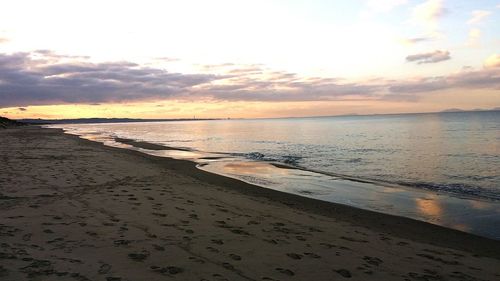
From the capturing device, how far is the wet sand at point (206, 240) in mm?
5227

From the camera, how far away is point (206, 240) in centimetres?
669

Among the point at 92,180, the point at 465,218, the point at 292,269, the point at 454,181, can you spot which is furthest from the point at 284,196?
the point at 454,181

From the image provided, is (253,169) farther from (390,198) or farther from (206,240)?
(206,240)

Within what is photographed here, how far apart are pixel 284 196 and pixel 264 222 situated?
4950 mm

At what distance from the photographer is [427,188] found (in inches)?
652

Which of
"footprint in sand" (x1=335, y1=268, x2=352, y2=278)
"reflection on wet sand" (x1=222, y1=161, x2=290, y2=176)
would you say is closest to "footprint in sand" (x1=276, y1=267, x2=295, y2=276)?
"footprint in sand" (x1=335, y1=268, x2=352, y2=278)

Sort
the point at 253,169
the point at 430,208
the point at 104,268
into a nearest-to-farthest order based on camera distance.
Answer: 1. the point at 104,268
2. the point at 430,208
3. the point at 253,169

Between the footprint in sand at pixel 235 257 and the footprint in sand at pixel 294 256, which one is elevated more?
the footprint in sand at pixel 235 257

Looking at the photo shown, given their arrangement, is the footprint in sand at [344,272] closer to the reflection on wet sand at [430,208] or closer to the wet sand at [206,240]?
the wet sand at [206,240]

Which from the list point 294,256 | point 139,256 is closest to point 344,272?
point 294,256

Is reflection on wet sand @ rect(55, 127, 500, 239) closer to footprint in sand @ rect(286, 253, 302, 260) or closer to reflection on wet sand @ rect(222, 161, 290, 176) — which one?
reflection on wet sand @ rect(222, 161, 290, 176)

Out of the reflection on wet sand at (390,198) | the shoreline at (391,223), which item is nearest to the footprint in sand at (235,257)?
the shoreline at (391,223)

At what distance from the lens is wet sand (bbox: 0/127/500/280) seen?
17.1 ft

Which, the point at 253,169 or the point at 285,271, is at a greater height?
the point at 285,271
